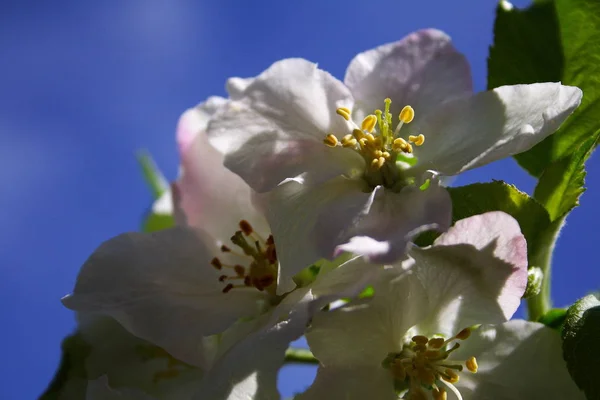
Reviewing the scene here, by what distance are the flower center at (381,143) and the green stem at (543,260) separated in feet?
0.57

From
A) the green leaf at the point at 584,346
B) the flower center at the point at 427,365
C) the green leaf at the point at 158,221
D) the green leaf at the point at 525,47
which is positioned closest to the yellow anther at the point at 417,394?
the flower center at the point at 427,365

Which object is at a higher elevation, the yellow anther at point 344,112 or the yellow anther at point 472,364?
the yellow anther at point 344,112

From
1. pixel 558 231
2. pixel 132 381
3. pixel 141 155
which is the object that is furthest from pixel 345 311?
pixel 141 155

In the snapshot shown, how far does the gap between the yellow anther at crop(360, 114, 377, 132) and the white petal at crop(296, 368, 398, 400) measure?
27 cm

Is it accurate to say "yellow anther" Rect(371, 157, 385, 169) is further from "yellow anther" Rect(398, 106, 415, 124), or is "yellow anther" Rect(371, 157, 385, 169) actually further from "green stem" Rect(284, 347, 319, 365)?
"green stem" Rect(284, 347, 319, 365)

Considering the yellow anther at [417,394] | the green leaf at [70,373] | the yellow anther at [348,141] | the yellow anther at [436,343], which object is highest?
the yellow anther at [348,141]

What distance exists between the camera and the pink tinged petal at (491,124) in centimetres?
72

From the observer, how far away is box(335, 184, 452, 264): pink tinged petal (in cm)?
65

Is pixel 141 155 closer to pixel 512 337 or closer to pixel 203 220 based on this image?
pixel 203 220

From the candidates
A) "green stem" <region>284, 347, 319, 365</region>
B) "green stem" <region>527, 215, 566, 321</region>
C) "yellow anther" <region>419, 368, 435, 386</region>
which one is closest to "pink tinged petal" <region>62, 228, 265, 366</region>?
"green stem" <region>284, 347, 319, 365</region>

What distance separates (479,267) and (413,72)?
263 millimetres

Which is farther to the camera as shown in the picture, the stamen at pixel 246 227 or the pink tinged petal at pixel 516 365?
the stamen at pixel 246 227

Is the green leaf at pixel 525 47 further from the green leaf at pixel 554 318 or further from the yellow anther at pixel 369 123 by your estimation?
the green leaf at pixel 554 318

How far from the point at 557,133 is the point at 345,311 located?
1.16 ft
